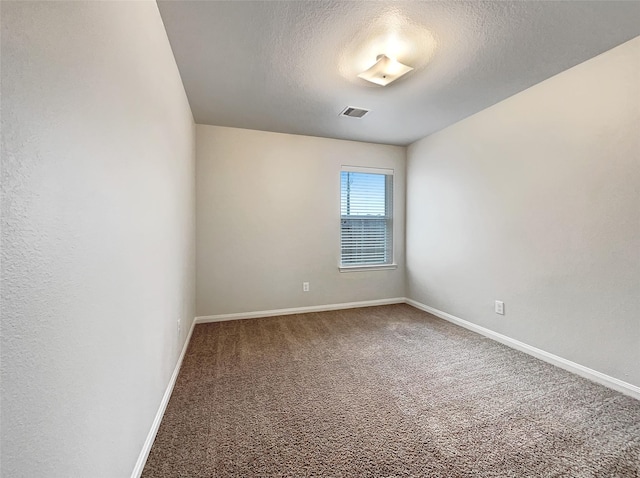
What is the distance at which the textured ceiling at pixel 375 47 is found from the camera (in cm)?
164

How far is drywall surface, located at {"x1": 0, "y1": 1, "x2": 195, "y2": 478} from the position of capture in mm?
557

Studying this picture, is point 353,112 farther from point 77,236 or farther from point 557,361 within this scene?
point 557,361

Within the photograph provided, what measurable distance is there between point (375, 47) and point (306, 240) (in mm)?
2379

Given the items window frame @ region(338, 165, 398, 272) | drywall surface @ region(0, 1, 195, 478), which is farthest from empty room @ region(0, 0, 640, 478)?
window frame @ region(338, 165, 398, 272)

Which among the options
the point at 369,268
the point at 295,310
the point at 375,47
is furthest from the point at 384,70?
the point at 295,310

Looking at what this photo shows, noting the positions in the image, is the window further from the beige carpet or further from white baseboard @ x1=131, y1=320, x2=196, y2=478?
white baseboard @ x1=131, y1=320, x2=196, y2=478

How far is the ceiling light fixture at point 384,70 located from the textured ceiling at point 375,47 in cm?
8

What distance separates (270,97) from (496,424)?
3088 millimetres

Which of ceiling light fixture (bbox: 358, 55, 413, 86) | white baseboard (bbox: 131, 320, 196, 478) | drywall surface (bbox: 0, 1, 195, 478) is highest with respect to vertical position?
ceiling light fixture (bbox: 358, 55, 413, 86)

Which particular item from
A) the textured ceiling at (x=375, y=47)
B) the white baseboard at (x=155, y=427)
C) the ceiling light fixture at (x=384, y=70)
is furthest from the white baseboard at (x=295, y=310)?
the ceiling light fixture at (x=384, y=70)

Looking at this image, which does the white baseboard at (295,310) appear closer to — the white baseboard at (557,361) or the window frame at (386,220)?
the window frame at (386,220)

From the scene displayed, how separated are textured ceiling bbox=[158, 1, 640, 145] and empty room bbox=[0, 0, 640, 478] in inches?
0.8

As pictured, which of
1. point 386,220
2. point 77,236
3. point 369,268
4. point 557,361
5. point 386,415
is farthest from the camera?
point 386,220

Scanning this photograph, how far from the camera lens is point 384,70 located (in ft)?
6.71
